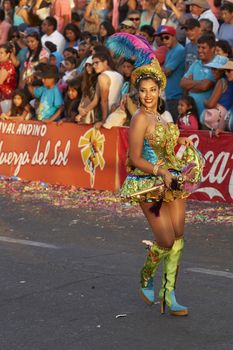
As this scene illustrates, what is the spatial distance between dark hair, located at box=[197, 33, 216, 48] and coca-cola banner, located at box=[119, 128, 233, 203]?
1418mm

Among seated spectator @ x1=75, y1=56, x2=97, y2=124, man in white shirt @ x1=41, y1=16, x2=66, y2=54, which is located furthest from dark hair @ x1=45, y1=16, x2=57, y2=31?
seated spectator @ x1=75, y1=56, x2=97, y2=124

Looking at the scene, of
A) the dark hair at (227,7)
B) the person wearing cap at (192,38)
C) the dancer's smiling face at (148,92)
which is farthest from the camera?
the person wearing cap at (192,38)

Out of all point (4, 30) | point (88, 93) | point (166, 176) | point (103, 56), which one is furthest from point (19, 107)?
point (166, 176)

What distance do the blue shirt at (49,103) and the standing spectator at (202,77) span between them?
245 centimetres

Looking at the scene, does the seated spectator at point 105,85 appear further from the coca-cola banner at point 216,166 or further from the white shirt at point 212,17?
the coca-cola banner at point 216,166

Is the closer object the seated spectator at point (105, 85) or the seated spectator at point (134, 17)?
the seated spectator at point (105, 85)

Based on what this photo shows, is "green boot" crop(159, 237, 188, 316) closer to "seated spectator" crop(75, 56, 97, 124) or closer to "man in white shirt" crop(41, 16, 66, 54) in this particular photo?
"seated spectator" crop(75, 56, 97, 124)

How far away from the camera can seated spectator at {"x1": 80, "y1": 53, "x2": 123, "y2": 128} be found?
1395 centimetres

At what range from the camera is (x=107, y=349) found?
600 cm

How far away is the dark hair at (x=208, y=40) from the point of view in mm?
13141

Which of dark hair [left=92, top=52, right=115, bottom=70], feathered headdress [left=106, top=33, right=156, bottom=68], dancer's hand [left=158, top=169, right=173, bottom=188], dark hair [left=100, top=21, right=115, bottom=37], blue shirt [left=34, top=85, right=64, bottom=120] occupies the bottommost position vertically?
blue shirt [left=34, top=85, right=64, bottom=120]

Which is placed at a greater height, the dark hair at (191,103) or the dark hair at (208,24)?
the dark hair at (208,24)

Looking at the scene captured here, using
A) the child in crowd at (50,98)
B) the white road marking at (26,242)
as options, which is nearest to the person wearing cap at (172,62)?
the child in crowd at (50,98)

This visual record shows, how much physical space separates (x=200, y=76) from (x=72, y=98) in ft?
7.95
